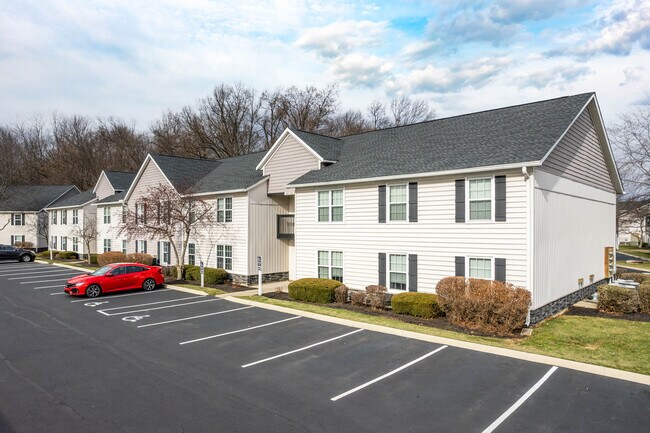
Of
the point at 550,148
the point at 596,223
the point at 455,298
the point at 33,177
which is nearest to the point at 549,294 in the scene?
the point at 455,298

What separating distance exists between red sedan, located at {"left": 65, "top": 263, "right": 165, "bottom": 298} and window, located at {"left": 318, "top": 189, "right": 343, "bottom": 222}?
9.86 meters

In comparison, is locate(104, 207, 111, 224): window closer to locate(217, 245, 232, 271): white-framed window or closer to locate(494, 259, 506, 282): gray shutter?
locate(217, 245, 232, 271): white-framed window

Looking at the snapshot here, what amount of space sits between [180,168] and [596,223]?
87.1ft

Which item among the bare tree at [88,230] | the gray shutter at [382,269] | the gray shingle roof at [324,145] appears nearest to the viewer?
the gray shutter at [382,269]

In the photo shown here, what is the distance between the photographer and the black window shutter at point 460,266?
15.7 metres

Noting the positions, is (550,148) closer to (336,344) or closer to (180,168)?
(336,344)

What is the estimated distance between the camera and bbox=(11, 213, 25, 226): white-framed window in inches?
2153

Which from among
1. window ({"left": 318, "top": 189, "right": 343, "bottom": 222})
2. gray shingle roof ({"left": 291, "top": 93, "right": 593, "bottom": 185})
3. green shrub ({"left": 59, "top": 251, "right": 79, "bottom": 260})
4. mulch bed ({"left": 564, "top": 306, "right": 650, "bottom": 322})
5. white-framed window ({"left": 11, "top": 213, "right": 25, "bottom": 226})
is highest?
gray shingle roof ({"left": 291, "top": 93, "right": 593, "bottom": 185})

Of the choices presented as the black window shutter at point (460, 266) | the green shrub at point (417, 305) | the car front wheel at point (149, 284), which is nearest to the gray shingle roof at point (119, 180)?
the car front wheel at point (149, 284)

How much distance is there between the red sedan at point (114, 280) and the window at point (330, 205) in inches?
388

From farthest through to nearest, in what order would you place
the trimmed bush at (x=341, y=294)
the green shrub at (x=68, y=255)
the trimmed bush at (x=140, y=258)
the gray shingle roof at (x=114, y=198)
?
1. the green shrub at (x=68, y=255)
2. the gray shingle roof at (x=114, y=198)
3. the trimmed bush at (x=140, y=258)
4. the trimmed bush at (x=341, y=294)

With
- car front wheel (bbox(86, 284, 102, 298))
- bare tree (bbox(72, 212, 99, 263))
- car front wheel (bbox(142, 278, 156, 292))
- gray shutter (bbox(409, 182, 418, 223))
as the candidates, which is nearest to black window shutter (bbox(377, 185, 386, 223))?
gray shutter (bbox(409, 182, 418, 223))

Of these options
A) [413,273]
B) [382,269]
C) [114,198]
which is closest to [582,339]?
[413,273]

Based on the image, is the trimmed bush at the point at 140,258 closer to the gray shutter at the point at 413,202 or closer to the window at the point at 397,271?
the window at the point at 397,271
